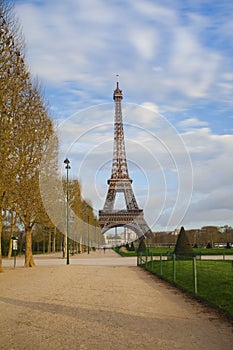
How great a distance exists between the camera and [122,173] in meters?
73.6

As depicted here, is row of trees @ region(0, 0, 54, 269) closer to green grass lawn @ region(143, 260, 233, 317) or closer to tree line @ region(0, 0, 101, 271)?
tree line @ region(0, 0, 101, 271)

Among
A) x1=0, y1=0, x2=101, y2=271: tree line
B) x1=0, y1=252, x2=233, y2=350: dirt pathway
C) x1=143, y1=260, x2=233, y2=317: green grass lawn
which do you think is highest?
x1=0, y1=0, x2=101, y2=271: tree line

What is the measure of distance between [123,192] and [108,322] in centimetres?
6422

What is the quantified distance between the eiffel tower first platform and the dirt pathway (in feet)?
180

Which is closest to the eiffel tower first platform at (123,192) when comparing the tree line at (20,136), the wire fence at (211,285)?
the tree line at (20,136)

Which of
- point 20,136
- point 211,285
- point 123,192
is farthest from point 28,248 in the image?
point 123,192

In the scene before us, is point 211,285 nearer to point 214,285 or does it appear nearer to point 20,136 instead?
point 214,285

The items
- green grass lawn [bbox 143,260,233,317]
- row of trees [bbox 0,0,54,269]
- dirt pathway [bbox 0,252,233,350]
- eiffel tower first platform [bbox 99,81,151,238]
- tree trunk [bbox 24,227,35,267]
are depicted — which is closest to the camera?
dirt pathway [bbox 0,252,233,350]

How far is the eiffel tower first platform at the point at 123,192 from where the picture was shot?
Result: 225ft

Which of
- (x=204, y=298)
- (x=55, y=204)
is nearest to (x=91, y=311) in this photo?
(x=204, y=298)

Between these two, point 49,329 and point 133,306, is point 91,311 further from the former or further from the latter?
point 49,329

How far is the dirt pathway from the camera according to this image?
22.3 feet

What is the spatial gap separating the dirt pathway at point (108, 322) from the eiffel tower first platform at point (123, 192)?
54802 mm

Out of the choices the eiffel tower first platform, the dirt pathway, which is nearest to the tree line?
the dirt pathway
